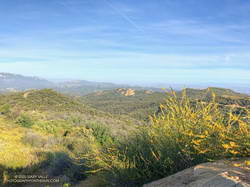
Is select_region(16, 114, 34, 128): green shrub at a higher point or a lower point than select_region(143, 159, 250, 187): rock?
lower

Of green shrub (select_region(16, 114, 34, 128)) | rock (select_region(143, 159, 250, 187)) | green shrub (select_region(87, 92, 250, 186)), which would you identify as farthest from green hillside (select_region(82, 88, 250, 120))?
green shrub (select_region(16, 114, 34, 128))

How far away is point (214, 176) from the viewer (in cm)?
229

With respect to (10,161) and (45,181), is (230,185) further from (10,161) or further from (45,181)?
(10,161)

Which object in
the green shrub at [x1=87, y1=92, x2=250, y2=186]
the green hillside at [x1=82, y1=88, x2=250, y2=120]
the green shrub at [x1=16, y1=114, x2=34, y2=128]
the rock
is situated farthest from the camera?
the green shrub at [x1=16, y1=114, x2=34, y2=128]

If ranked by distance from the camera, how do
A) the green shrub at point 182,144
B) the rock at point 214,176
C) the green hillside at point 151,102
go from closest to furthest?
the rock at point 214,176 → the green shrub at point 182,144 → the green hillside at point 151,102

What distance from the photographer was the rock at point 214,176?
82.0 inches

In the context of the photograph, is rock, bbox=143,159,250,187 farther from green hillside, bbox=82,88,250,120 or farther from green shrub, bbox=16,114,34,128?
green shrub, bbox=16,114,34,128

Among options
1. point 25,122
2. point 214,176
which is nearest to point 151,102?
point 25,122

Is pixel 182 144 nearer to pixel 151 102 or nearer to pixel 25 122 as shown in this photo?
pixel 25 122

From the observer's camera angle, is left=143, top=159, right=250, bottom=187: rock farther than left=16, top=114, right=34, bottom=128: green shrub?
No

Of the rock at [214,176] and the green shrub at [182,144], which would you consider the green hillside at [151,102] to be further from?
the rock at [214,176]

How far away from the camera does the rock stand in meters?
2.08

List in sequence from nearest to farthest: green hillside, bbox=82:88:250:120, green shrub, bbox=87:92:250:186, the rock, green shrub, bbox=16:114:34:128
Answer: the rock → green shrub, bbox=87:92:250:186 → green hillside, bbox=82:88:250:120 → green shrub, bbox=16:114:34:128

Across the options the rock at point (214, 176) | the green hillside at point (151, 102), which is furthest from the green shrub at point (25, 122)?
the rock at point (214, 176)
